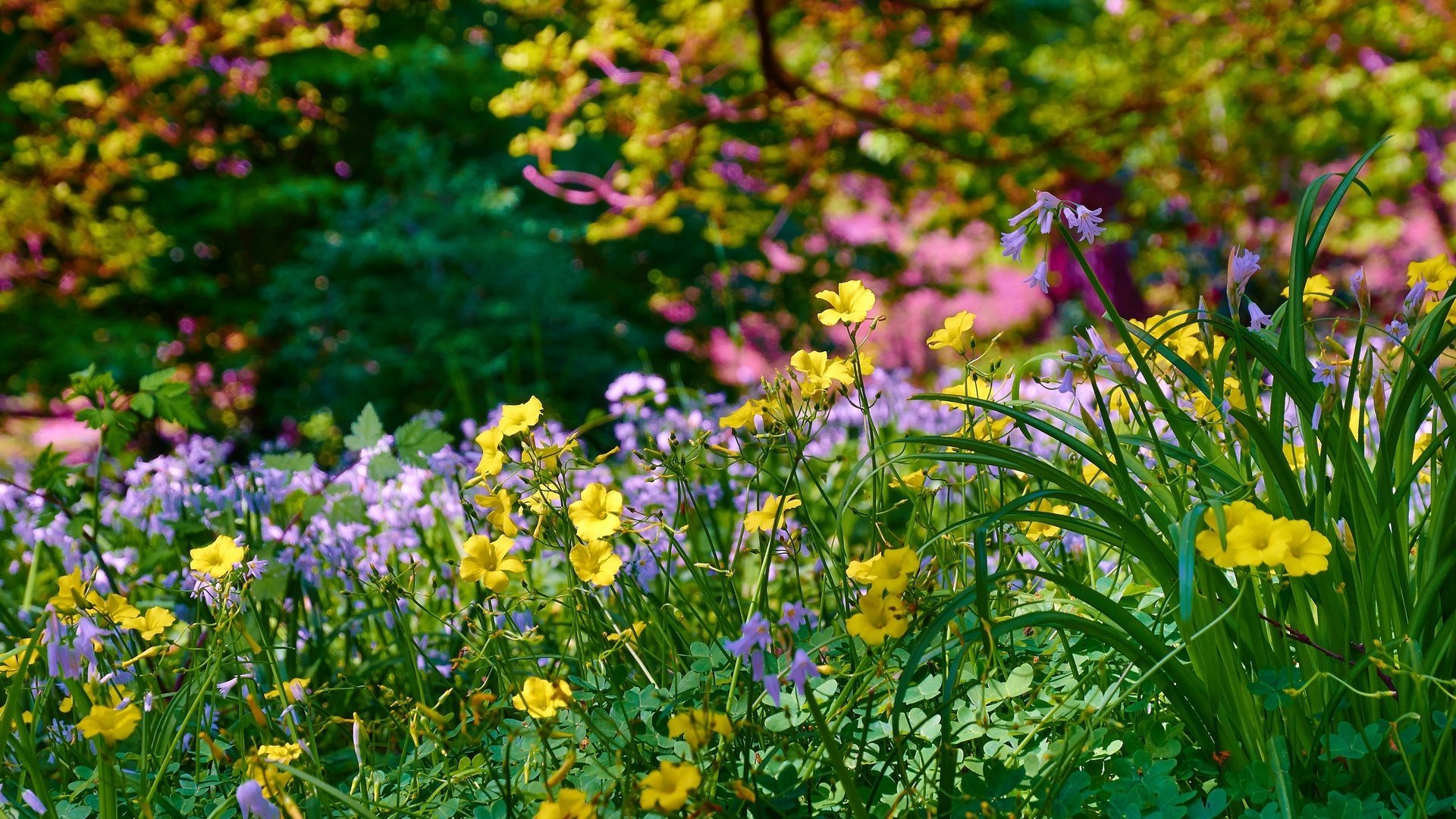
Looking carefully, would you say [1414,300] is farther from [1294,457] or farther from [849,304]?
[849,304]

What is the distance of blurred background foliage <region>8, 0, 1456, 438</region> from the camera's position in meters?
5.90

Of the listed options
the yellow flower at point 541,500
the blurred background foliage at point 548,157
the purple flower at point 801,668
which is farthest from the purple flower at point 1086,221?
the blurred background foliage at point 548,157

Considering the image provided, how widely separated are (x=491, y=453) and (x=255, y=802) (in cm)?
49

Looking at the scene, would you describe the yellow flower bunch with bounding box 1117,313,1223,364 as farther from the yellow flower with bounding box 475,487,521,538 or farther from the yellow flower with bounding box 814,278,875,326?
the yellow flower with bounding box 475,487,521,538

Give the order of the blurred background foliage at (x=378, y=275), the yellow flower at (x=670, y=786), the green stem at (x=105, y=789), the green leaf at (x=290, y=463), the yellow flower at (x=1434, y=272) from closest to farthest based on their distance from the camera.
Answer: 1. the yellow flower at (x=670, y=786)
2. the green stem at (x=105, y=789)
3. the yellow flower at (x=1434, y=272)
4. the green leaf at (x=290, y=463)
5. the blurred background foliage at (x=378, y=275)

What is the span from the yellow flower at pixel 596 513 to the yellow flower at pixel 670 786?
0.35 metres

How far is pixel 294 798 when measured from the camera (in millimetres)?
1378

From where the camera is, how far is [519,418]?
1.42m

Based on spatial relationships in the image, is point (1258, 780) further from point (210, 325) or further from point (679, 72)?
point (210, 325)

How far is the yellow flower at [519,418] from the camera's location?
55.2 inches

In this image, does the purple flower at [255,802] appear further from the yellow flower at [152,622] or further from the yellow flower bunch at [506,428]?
the yellow flower bunch at [506,428]

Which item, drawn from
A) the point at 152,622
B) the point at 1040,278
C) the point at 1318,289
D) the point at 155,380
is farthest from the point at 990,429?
the point at 155,380

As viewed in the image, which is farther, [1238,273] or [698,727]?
[1238,273]

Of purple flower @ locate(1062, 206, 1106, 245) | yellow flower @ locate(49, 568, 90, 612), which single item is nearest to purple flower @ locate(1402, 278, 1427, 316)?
purple flower @ locate(1062, 206, 1106, 245)
